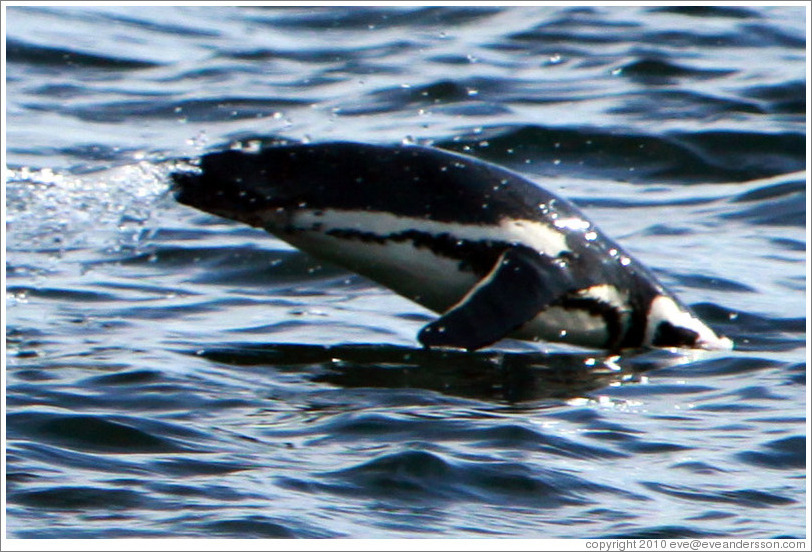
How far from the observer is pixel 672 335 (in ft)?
21.7

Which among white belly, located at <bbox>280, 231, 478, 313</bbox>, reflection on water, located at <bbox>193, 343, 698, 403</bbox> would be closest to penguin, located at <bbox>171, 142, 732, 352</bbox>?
white belly, located at <bbox>280, 231, 478, 313</bbox>

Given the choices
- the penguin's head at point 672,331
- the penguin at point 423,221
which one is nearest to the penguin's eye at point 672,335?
the penguin's head at point 672,331

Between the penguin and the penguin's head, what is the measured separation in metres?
0.21

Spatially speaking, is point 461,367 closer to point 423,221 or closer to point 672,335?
point 423,221

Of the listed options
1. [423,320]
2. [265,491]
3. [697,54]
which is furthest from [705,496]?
[697,54]

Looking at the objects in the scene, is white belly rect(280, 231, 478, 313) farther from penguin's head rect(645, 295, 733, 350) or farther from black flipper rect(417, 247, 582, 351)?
penguin's head rect(645, 295, 733, 350)

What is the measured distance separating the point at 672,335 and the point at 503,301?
0.97 meters

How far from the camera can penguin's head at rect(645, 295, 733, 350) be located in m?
6.59

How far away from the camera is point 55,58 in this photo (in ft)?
41.5

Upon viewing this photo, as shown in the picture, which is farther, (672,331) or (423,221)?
(672,331)

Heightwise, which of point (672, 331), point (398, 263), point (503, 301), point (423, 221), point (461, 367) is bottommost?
point (461, 367)

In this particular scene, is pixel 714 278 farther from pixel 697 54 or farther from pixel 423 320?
pixel 697 54

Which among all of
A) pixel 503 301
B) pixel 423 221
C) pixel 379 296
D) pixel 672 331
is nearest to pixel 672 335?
pixel 672 331

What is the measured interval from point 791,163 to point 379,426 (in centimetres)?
579
